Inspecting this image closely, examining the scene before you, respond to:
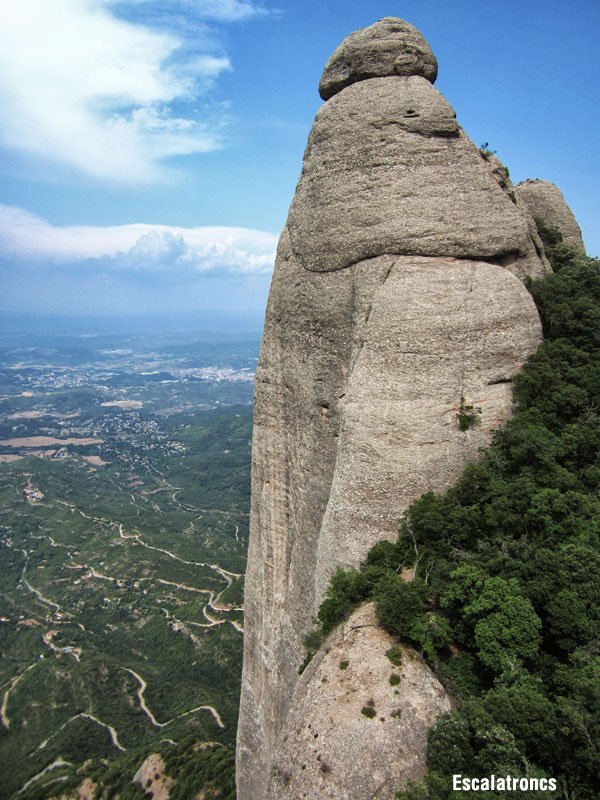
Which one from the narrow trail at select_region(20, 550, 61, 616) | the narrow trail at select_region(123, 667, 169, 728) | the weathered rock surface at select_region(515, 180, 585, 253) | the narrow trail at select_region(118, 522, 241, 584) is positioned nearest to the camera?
the weathered rock surface at select_region(515, 180, 585, 253)

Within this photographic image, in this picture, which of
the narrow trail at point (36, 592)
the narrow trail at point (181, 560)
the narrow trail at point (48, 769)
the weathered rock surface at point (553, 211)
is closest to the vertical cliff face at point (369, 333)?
the weathered rock surface at point (553, 211)

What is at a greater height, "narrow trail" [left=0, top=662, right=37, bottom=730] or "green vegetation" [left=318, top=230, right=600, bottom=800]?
"green vegetation" [left=318, top=230, right=600, bottom=800]

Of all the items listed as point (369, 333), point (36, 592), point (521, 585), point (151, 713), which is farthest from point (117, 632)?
point (521, 585)

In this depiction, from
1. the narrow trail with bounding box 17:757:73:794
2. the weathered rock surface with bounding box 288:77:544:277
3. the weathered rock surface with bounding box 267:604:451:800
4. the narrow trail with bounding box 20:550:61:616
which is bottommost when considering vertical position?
the narrow trail with bounding box 20:550:61:616

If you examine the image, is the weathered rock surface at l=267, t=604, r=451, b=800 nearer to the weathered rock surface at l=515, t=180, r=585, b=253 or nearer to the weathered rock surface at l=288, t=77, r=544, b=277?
the weathered rock surface at l=288, t=77, r=544, b=277

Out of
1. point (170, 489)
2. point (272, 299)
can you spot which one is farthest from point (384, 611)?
point (170, 489)

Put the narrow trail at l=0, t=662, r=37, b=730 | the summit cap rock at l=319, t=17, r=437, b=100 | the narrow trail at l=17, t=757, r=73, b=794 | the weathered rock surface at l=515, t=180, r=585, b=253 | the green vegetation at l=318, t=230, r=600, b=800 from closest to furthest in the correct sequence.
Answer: the green vegetation at l=318, t=230, r=600, b=800 → the summit cap rock at l=319, t=17, r=437, b=100 → the weathered rock surface at l=515, t=180, r=585, b=253 → the narrow trail at l=17, t=757, r=73, b=794 → the narrow trail at l=0, t=662, r=37, b=730

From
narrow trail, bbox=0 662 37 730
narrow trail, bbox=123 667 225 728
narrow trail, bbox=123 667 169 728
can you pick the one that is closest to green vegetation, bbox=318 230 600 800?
narrow trail, bbox=123 667 225 728
